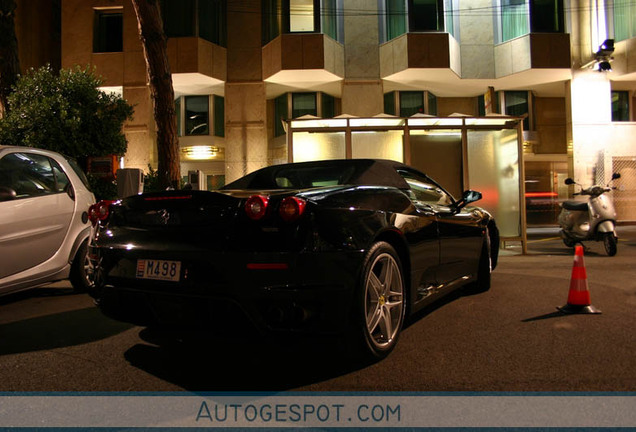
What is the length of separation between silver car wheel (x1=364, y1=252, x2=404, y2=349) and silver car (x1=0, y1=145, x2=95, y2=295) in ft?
11.6

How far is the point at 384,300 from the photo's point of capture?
3273mm

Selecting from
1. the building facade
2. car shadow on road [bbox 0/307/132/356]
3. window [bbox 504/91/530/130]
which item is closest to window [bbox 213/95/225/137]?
the building facade

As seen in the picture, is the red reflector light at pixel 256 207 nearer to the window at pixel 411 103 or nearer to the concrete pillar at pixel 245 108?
the concrete pillar at pixel 245 108

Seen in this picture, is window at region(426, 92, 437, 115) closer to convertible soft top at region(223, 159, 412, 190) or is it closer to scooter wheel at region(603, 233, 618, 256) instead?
scooter wheel at region(603, 233, 618, 256)

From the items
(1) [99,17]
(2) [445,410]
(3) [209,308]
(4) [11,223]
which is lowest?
(2) [445,410]

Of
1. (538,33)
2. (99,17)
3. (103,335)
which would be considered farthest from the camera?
(99,17)

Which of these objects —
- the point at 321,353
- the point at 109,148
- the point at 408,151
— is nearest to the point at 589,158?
the point at 408,151

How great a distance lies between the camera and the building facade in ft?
53.3

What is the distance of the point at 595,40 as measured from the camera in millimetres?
17156

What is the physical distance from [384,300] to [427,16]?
15253 mm

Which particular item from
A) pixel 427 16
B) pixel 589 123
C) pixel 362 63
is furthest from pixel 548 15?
pixel 362 63

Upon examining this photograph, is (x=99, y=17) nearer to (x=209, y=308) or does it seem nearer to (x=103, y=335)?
(x=103, y=335)

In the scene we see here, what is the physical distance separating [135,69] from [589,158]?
1577 centimetres

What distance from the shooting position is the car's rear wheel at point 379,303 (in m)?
2.93
